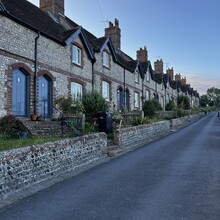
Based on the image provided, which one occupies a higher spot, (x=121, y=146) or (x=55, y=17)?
(x=55, y=17)

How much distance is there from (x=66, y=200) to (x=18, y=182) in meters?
1.20

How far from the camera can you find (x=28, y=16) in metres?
14.3

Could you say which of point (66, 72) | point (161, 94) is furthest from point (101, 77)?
point (161, 94)

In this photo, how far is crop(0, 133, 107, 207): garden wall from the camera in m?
5.07

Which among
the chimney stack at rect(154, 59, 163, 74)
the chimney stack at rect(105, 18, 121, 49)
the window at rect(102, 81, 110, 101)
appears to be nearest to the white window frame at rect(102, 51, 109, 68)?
the window at rect(102, 81, 110, 101)

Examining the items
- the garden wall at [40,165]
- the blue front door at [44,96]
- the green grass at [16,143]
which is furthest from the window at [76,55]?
the garden wall at [40,165]

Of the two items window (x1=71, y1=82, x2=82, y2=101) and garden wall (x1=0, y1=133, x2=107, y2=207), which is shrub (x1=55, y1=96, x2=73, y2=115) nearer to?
window (x1=71, y1=82, x2=82, y2=101)

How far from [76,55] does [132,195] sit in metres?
14.3

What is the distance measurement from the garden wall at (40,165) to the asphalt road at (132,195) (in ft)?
1.10

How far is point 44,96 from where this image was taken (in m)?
14.8

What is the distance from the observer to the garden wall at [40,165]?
5074 mm

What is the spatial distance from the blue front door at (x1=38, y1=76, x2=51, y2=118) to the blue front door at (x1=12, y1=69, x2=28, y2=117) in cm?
103

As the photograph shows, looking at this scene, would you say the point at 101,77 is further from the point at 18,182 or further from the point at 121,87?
the point at 18,182

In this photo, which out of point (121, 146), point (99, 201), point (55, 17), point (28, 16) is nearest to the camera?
point (99, 201)
